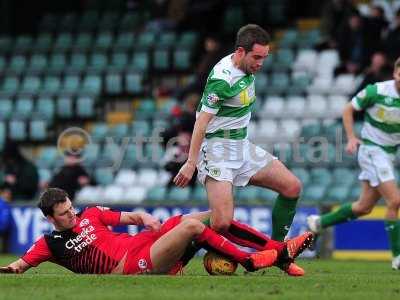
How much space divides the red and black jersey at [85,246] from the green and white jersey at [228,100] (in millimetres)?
1277

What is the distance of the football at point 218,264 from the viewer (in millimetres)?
9320

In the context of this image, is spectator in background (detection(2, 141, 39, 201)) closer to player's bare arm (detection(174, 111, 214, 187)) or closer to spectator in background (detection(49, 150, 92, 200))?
spectator in background (detection(49, 150, 92, 200))

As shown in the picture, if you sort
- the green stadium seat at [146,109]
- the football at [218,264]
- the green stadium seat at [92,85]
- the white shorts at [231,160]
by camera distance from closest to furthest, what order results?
the football at [218,264] → the white shorts at [231,160] → the green stadium seat at [146,109] → the green stadium seat at [92,85]

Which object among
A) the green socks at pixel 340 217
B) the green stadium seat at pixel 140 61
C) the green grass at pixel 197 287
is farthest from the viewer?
the green stadium seat at pixel 140 61

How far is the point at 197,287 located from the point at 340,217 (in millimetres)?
4564

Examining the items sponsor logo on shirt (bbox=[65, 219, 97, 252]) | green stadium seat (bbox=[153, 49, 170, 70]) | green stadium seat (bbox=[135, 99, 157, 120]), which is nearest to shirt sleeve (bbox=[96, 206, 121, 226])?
sponsor logo on shirt (bbox=[65, 219, 97, 252])

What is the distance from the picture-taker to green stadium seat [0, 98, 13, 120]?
67.4 feet

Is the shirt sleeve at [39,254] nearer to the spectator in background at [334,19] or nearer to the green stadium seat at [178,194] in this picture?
the green stadium seat at [178,194]

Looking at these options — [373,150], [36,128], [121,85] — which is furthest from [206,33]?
[373,150]

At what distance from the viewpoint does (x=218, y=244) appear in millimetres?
9039

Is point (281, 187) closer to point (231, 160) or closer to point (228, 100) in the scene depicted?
point (231, 160)

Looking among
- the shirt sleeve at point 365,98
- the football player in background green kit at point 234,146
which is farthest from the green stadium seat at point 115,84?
the football player in background green kit at point 234,146

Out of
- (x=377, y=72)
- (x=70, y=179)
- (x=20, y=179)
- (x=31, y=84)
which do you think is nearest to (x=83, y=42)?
(x=31, y=84)

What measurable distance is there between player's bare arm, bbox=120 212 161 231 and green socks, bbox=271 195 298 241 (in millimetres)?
1496
